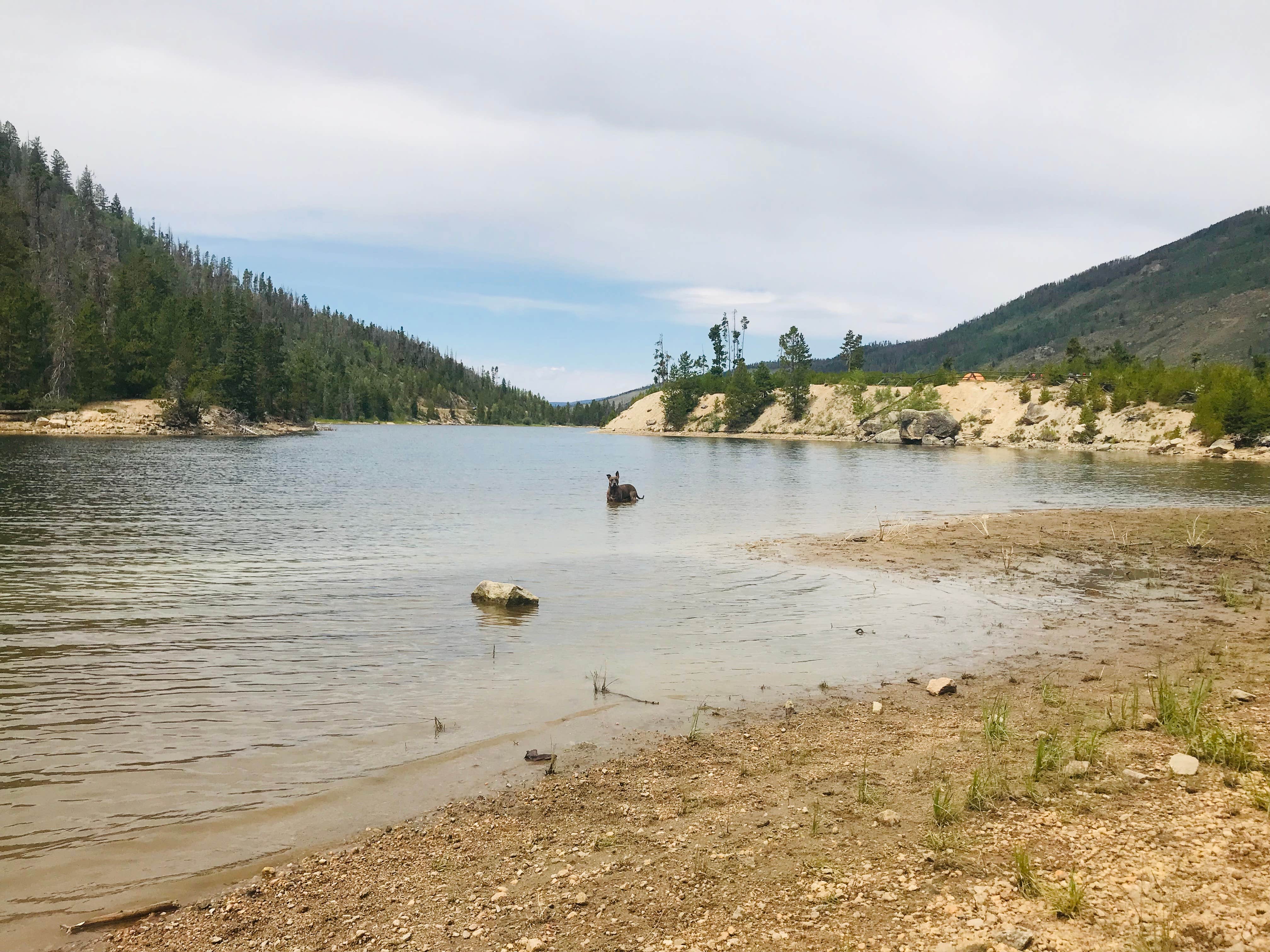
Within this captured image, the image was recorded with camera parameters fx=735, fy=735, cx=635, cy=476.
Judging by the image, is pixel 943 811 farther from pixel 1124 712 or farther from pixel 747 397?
pixel 747 397

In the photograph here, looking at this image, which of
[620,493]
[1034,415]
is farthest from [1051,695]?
[1034,415]

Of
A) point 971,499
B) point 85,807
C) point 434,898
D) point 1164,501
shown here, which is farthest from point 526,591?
point 1164,501

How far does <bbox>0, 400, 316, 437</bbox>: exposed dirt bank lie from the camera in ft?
313

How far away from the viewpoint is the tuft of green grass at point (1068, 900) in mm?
5375

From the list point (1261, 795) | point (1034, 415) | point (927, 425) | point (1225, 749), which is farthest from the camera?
point (927, 425)

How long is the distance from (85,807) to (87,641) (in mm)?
7679

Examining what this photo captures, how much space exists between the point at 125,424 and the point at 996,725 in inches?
4811

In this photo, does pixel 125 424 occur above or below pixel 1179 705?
above

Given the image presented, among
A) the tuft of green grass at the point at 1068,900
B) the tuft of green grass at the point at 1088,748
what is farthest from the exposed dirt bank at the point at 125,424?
the tuft of green grass at the point at 1068,900

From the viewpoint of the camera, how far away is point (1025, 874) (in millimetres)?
5863

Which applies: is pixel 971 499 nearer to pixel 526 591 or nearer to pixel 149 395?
pixel 526 591

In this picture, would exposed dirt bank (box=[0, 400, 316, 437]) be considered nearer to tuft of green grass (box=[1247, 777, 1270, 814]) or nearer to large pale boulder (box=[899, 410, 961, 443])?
large pale boulder (box=[899, 410, 961, 443])

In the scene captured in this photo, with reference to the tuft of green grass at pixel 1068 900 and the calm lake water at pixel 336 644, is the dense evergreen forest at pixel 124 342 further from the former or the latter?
the tuft of green grass at pixel 1068 900

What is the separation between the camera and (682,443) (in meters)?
132
